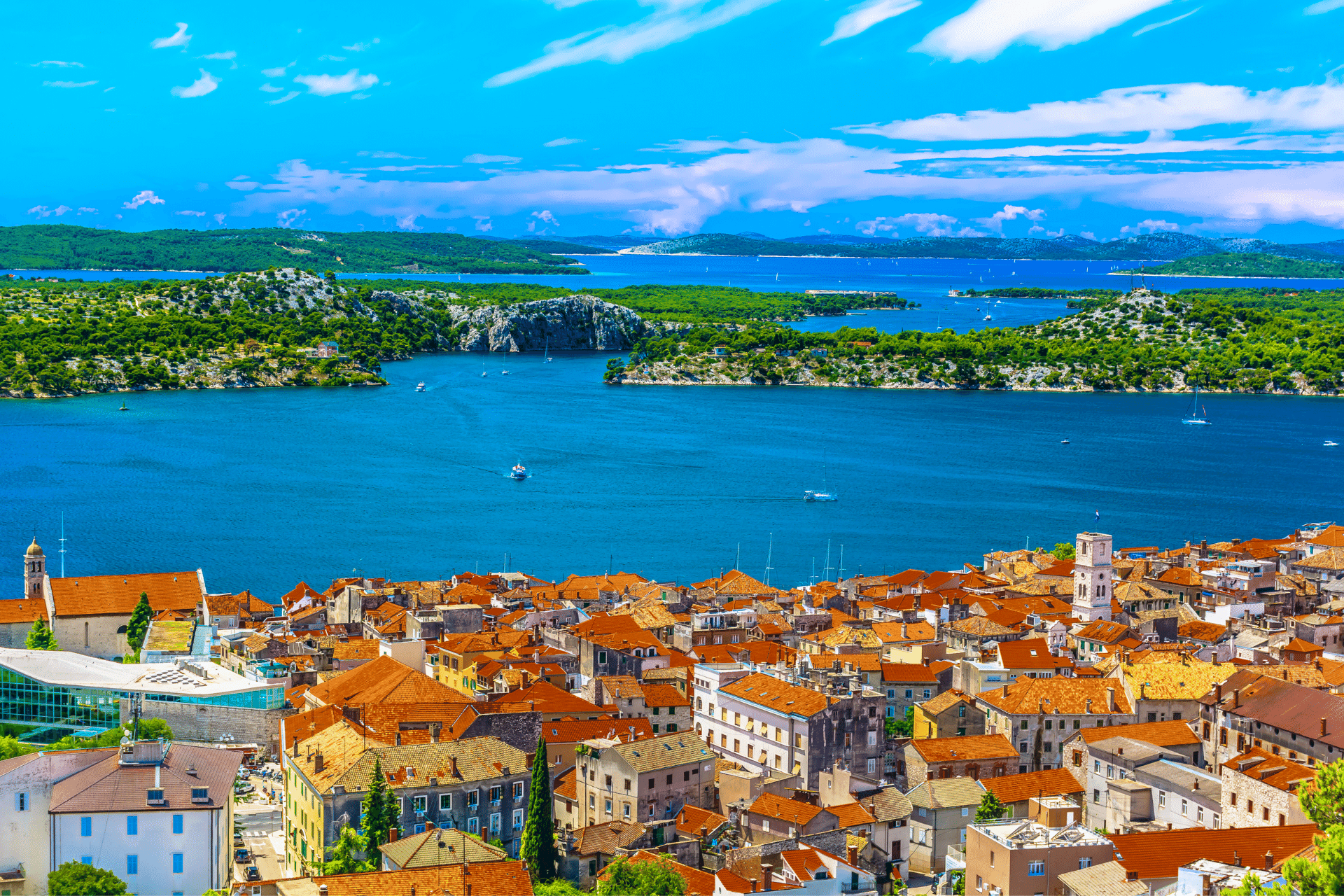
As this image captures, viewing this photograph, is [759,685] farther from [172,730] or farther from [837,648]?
[172,730]

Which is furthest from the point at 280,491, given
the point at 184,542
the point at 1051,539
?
the point at 1051,539

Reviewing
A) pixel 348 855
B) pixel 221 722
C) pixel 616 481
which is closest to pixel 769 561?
pixel 616 481

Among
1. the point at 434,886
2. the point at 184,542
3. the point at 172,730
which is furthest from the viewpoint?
the point at 184,542

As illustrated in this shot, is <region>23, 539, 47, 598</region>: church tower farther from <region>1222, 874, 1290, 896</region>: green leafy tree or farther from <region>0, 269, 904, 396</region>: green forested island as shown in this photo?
<region>0, 269, 904, 396</region>: green forested island

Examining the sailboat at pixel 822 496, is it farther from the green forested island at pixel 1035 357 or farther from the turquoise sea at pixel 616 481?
the green forested island at pixel 1035 357

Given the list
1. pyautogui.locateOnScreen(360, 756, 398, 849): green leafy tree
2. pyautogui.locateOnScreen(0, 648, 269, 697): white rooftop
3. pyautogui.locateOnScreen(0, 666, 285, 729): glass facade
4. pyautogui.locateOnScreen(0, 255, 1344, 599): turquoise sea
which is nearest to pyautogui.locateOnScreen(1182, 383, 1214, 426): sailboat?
pyautogui.locateOnScreen(0, 255, 1344, 599): turquoise sea
